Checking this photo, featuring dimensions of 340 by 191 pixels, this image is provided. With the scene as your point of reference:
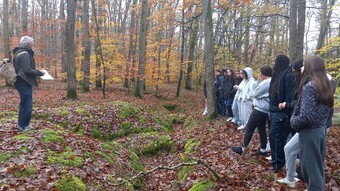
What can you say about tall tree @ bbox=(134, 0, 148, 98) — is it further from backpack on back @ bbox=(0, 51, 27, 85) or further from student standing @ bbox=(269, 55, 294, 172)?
student standing @ bbox=(269, 55, 294, 172)

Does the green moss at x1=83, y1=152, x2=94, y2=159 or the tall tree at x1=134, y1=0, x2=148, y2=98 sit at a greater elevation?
the tall tree at x1=134, y1=0, x2=148, y2=98

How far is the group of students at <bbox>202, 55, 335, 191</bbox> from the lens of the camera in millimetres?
4013

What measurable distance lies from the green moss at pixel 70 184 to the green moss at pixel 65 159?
69 centimetres

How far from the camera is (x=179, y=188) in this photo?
235 inches

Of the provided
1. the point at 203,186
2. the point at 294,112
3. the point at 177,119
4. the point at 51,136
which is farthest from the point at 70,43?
the point at 294,112

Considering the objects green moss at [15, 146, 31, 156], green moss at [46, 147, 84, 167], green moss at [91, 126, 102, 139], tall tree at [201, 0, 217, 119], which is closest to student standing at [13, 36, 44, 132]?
green moss at [15, 146, 31, 156]

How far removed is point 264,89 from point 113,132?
6.07 metres

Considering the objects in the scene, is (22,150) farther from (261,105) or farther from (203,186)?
(261,105)

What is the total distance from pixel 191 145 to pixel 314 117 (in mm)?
4807

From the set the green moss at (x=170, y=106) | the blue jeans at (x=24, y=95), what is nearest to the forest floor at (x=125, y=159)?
the blue jeans at (x=24, y=95)

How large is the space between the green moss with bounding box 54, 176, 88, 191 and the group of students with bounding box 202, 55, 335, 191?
3426mm

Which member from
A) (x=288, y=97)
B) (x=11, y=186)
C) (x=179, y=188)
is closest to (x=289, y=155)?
(x=288, y=97)

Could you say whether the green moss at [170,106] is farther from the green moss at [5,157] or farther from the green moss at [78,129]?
the green moss at [5,157]

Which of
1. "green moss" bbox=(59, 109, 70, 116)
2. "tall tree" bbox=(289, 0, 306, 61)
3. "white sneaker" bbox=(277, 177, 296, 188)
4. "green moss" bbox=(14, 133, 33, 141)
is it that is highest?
"tall tree" bbox=(289, 0, 306, 61)
